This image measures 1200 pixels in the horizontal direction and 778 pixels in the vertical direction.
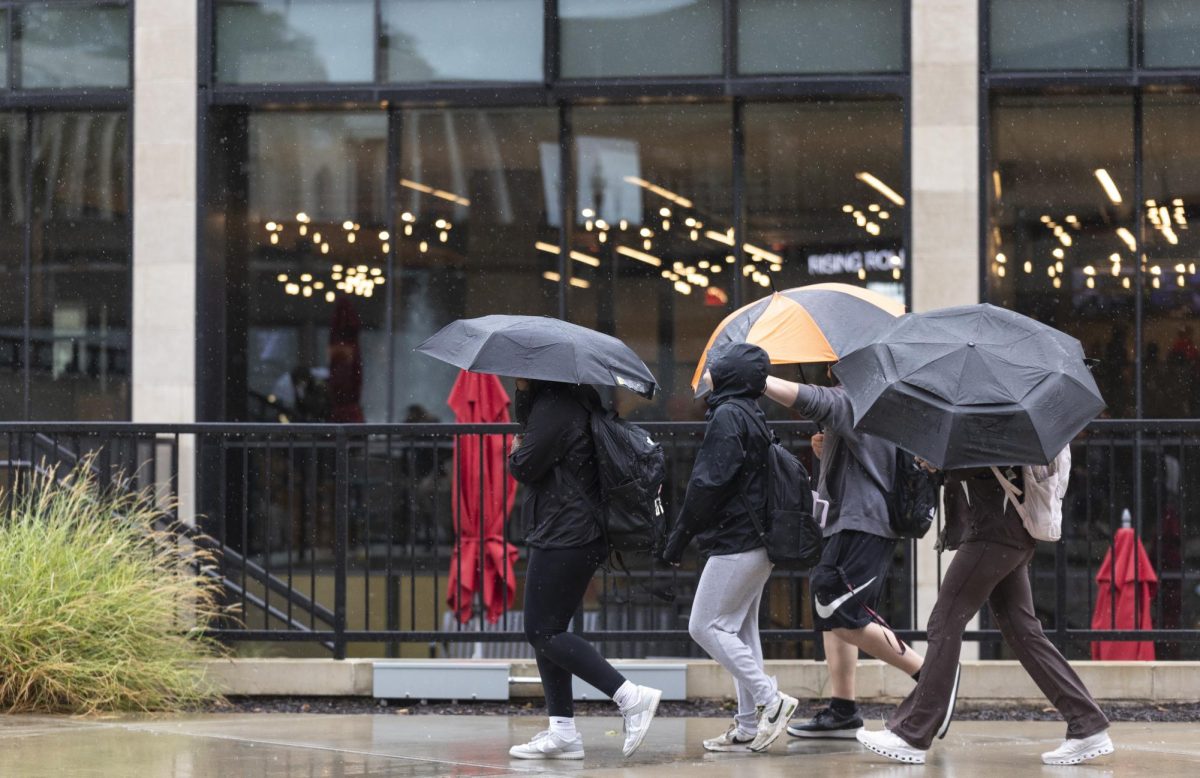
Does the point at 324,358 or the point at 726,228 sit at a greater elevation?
the point at 726,228

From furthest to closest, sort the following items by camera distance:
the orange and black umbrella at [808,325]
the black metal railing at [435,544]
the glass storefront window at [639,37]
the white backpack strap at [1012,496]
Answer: the glass storefront window at [639,37] < the black metal railing at [435,544] < the orange and black umbrella at [808,325] < the white backpack strap at [1012,496]

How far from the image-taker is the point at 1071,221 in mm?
12492

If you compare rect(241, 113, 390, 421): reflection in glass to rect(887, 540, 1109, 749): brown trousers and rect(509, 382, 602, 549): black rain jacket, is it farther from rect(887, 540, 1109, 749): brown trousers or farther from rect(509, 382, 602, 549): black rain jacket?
rect(887, 540, 1109, 749): brown trousers

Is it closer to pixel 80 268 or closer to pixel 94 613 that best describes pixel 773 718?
pixel 94 613

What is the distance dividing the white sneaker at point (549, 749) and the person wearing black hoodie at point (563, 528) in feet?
0.90

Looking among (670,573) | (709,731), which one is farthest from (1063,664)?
(670,573)

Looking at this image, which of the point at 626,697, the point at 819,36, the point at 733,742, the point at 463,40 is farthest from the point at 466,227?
the point at 626,697

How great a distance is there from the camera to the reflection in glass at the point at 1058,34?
12.1 m

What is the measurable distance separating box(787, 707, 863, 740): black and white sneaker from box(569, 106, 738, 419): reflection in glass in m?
4.90

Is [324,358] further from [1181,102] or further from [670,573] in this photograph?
[1181,102]

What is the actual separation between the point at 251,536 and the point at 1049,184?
266 inches

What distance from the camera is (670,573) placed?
11.7 meters

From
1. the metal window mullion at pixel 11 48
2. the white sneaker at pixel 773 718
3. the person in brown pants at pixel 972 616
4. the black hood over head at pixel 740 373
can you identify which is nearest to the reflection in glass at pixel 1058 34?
the black hood over head at pixel 740 373

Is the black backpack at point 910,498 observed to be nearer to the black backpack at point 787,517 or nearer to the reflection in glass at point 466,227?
the black backpack at point 787,517
